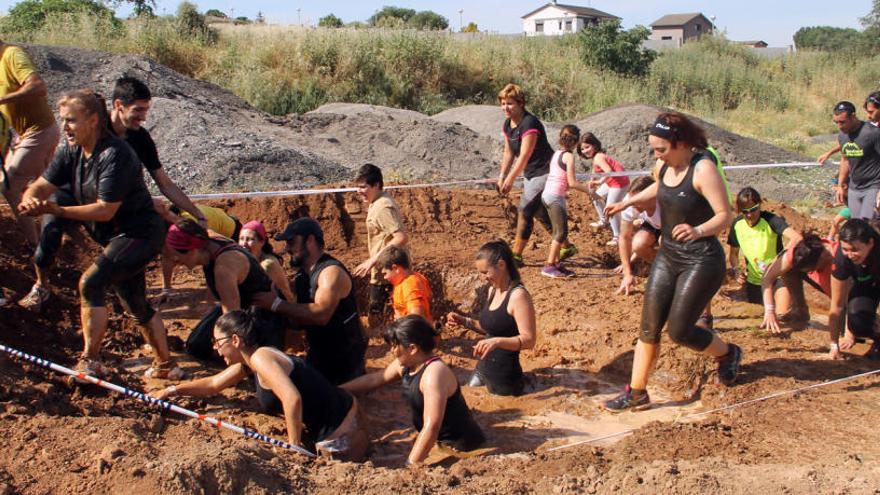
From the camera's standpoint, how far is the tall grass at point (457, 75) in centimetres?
2177

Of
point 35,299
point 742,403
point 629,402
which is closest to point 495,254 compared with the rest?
point 629,402

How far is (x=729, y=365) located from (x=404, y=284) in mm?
2479

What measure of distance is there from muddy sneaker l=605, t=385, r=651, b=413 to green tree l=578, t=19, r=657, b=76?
23.8 meters

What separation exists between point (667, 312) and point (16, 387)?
13.5 feet

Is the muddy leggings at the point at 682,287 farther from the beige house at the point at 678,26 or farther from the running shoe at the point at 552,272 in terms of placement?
the beige house at the point at 678,26

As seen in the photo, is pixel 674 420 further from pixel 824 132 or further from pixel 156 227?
pixel 824 132

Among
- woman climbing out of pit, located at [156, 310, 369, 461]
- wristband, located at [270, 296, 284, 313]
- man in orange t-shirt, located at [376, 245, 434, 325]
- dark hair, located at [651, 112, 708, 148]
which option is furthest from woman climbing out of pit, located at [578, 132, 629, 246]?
woman climbing out of pit, located at [156, 310, 369, 461]

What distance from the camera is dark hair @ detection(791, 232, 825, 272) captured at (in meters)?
7.27

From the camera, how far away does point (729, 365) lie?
6410 millimetres

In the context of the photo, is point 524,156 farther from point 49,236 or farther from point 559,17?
point 559,17

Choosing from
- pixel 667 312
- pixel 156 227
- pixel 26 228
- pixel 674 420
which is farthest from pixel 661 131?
pixel 26 228

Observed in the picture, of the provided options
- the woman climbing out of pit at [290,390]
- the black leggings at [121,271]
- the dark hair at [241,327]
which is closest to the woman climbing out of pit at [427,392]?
the woman climbing out of pit at [290,390]

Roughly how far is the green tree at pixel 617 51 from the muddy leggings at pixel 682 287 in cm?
2390

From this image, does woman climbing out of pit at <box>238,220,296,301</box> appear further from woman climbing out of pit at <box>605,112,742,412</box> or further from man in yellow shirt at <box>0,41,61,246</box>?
woman climbing out of pit at <box>605,112,742,412</box>
